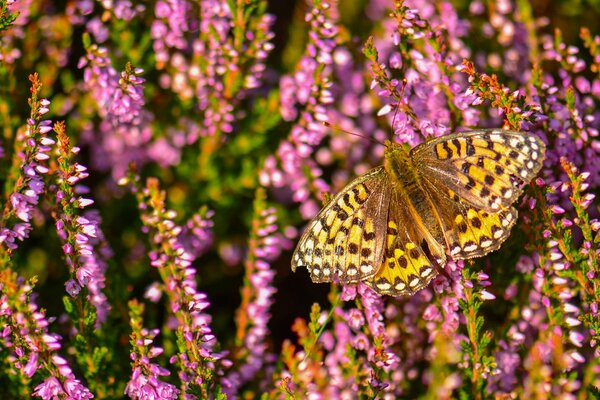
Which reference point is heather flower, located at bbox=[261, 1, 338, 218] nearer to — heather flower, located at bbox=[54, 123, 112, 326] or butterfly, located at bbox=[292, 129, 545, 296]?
butterfly, located at bbox=[292, 129, 545, 296]

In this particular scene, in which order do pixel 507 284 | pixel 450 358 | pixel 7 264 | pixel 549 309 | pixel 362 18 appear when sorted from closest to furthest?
pixel 7 264 < pixel 549 309 < pixel 450 358 < pixel 507 284 < pixel 362 18

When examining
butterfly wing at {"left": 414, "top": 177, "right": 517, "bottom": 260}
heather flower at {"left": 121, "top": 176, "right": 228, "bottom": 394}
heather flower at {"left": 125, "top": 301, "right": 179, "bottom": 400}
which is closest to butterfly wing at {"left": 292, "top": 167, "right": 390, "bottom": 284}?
butterfly wing at {"left": 414, "top": 177, "right": 517, "bottom": 260}

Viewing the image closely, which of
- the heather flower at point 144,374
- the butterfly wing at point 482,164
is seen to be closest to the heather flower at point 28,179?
the heather flower at point 144,374

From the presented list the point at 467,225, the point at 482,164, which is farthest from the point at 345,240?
the point at 482,164

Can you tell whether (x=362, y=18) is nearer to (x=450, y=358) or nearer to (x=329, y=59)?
(x=329, y=59)

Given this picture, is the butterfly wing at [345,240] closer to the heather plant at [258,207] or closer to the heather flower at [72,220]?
the heather plant at [258,207]

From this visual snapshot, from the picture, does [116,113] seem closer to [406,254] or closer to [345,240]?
[345,240]

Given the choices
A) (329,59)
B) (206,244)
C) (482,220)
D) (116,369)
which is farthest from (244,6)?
(116,369)
